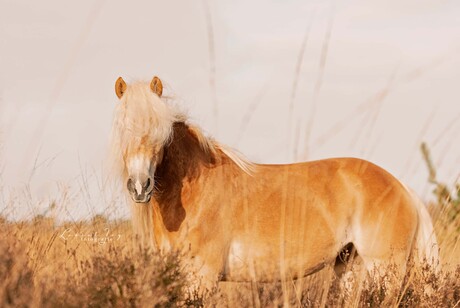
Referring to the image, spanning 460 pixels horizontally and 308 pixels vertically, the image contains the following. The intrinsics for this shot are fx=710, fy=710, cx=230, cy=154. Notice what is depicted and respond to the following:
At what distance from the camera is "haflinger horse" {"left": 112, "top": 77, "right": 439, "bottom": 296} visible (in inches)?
214

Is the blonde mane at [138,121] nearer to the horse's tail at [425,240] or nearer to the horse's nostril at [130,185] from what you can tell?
the horse's nostril at [130,185]

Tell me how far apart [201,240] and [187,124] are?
0.98 m

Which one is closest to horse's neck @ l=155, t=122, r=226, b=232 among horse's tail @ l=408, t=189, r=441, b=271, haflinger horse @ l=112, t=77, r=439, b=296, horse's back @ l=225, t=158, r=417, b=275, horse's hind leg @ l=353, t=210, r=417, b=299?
haflinger horse @ l=112, t=77, r=439, b=296

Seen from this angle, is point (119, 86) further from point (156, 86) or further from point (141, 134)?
point (141, 134)

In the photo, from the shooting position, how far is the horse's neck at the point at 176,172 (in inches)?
219

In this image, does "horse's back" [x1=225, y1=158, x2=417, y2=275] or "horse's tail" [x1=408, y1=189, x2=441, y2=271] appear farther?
"horse's tail" [x1=408, y1=189, x2=441, y2=271]

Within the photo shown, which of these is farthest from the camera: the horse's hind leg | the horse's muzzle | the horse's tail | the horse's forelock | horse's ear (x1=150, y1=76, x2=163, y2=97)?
the horse's tail

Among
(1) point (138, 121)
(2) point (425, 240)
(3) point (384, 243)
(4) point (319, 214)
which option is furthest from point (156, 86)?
(2) point (425, 240)

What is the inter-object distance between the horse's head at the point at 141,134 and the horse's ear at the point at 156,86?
18 centimetres

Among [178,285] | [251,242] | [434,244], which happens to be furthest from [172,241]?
[434,244]

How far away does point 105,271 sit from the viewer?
12.5ft

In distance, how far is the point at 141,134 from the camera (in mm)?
4957

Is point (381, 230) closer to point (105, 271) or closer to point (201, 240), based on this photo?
point (201, 240)

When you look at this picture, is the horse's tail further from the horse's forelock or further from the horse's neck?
the horse's forelock
